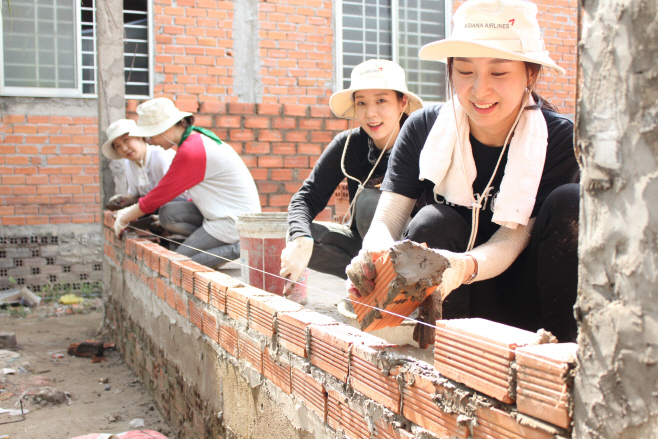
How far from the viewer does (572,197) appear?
171 centimetres

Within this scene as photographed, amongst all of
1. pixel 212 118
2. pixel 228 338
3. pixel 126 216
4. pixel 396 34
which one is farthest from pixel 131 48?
pixel 228 338

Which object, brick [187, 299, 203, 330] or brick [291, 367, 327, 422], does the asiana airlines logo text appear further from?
brick [187, 299, 203, 330]

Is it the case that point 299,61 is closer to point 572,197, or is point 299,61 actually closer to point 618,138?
point 572,197

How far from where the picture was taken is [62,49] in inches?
243

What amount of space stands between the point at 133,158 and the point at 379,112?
279 centimetres

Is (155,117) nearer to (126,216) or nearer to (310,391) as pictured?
(126,216)

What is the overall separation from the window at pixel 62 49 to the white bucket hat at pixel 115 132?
1384mm

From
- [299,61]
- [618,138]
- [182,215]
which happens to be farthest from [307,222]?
[299,61]

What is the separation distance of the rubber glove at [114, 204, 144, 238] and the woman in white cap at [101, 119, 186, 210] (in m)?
0.59

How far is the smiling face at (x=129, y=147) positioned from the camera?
15.7 feet

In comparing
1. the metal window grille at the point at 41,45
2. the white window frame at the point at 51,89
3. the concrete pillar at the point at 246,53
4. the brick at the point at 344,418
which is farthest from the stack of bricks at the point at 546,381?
the metal window grille at the point at 41,45

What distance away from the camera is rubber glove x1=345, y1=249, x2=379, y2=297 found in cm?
166

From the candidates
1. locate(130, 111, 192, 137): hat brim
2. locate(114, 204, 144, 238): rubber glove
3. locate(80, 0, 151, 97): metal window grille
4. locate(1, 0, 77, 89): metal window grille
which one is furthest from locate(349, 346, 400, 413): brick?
locate(1, 0, 77, 89): metal window grille

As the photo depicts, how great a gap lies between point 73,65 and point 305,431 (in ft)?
18.3
